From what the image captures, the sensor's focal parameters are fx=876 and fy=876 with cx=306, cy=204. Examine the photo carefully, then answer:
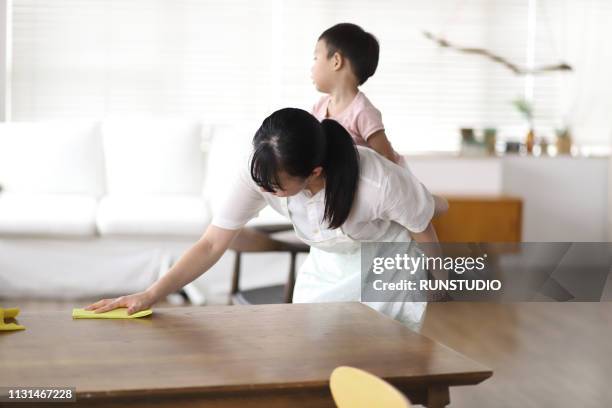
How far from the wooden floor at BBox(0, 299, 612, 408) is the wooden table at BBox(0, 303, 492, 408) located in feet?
3.76

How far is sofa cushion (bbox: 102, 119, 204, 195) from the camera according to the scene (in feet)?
17.5

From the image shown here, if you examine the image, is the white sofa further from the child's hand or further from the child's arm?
the child's hand

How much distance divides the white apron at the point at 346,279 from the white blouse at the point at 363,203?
0.06m

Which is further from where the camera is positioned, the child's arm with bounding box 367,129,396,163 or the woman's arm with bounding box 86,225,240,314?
Answer: the child's arm with bounding box 367,129,396,163

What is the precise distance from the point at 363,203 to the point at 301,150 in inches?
11.2

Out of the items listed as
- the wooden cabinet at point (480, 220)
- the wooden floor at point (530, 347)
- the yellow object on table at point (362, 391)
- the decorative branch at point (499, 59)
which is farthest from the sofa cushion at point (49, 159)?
the yellow object on table at point (362, 391)

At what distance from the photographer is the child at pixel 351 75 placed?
2.47m

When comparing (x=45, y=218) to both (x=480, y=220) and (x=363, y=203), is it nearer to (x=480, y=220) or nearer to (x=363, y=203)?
(x=480, y=220)

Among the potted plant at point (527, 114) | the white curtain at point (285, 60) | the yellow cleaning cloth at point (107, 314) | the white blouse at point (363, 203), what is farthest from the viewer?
the potted plant at point (527, 114)

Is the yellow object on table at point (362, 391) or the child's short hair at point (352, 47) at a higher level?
the child's short hair at point (352, 47)

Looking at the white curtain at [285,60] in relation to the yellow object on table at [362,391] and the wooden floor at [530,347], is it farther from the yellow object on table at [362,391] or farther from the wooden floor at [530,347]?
the yellow object on table at [362,391]

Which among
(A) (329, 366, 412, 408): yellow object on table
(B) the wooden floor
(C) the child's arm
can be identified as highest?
(C) the child's arm

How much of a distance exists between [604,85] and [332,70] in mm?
4236

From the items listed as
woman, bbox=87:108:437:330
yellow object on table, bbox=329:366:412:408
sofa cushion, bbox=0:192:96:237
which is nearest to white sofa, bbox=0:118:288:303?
sofa cushion, bbox=0:192:96:237
